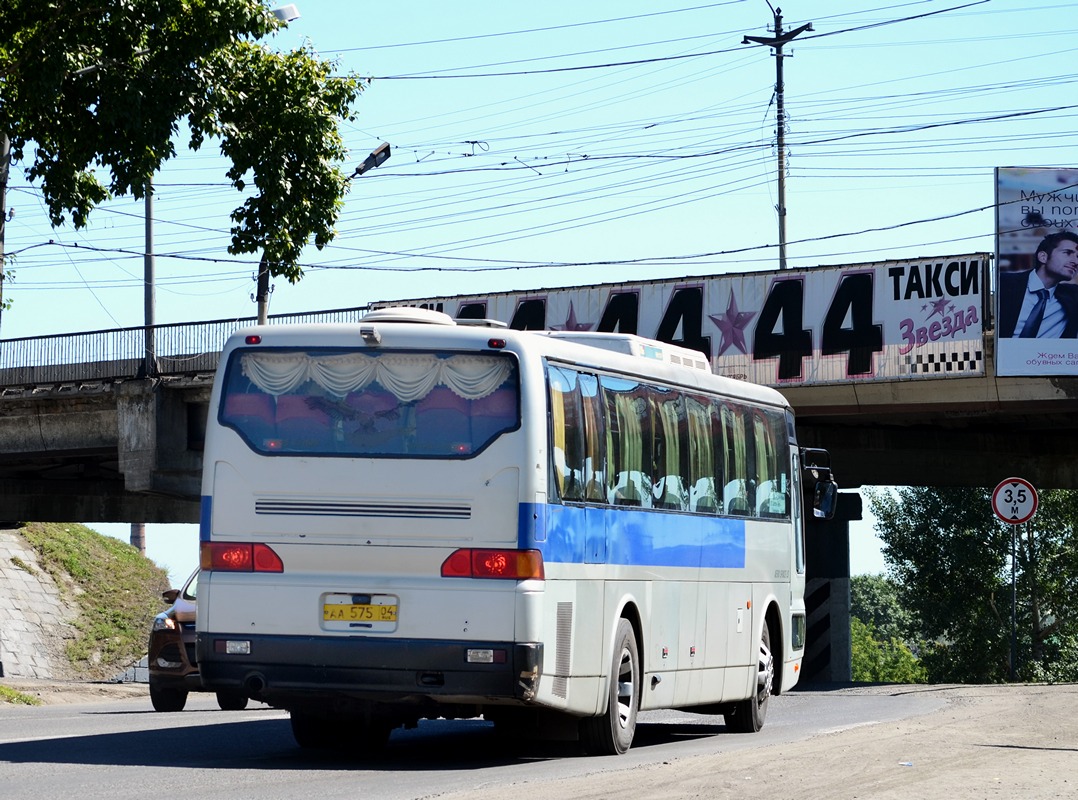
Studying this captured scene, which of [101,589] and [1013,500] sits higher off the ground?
[1013,500]

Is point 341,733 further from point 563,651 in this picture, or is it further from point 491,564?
point 491,564

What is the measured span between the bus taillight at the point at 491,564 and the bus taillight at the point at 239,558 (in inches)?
46.5

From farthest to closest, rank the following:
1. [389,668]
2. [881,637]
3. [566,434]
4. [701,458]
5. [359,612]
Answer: [881,637], [701,458], [566,434], [359,612], [389,668]

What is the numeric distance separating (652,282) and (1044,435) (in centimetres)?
922

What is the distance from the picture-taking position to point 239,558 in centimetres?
1198

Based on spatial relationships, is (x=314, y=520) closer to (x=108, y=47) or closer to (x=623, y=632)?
(x=623, y=632)

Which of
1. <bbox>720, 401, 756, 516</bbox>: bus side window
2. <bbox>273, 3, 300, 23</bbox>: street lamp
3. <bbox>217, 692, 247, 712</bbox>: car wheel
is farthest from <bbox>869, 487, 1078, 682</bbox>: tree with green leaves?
<bbox>720, 401, 756, 516</bbox>: bus side window

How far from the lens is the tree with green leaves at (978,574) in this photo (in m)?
63.8

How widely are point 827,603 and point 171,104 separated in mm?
17371

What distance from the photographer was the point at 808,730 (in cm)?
1703

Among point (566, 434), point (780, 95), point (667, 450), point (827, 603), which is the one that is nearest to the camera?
point (566, 434)

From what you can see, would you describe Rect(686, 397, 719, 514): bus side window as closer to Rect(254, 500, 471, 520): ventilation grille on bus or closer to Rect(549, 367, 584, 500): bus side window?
Rect(549, 367, 584, 500): bus side window

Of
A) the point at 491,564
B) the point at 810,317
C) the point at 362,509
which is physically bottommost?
the point at 491,564

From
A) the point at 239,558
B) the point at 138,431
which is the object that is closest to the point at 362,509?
the point at 239,558
